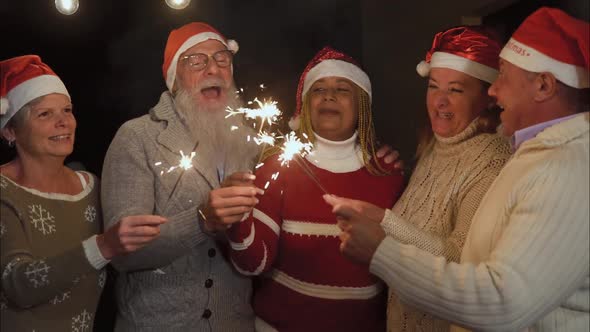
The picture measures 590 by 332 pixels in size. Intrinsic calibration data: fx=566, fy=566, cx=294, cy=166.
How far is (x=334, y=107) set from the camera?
253cm

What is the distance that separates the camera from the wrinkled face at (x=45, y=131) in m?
2.12

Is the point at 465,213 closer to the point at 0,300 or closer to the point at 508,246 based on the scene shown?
the point at 508,246

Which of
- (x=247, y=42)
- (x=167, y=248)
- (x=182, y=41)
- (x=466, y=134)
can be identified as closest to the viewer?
(x=167, y=248)

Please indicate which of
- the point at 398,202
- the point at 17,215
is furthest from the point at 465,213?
the point at 17,215

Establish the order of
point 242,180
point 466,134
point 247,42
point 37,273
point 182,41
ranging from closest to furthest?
1. point 37,273
2. point 242,180
3. point 466,134
4. point 182,41
5. point 247,42

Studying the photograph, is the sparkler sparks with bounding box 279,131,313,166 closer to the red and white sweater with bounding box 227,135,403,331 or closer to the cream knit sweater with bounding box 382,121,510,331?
the red and white sweater with bounding box 227,135,403,331

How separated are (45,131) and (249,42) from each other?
1.72 metres

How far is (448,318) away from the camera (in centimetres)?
169

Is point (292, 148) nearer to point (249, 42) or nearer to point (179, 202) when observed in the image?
point (179, 202)

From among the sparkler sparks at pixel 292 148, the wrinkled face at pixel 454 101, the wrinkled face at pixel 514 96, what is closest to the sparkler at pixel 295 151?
the sparkler sparks at pixel 292 148

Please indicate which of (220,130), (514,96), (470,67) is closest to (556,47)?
(514,96)

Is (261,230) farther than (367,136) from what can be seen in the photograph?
No

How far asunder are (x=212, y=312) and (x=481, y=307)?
3.75 feet

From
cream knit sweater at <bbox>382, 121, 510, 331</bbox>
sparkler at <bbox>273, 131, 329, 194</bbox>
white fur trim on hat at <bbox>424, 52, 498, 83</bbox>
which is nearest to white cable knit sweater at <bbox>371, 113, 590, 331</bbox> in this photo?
cream knit sweater at <bbox>382, 121, 510, 331</bbox>
